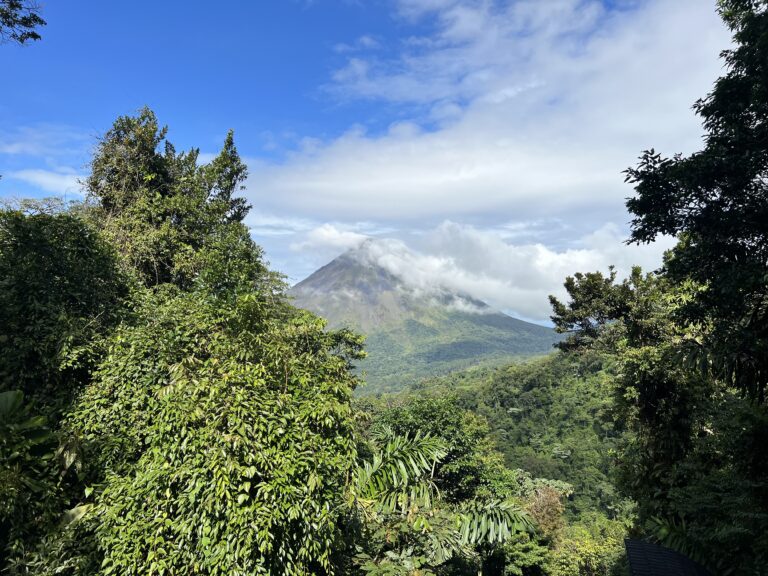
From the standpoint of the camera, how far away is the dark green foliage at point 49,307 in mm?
6004

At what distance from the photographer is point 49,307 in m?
6.30

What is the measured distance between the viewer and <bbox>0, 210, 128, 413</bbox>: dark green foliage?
600cm

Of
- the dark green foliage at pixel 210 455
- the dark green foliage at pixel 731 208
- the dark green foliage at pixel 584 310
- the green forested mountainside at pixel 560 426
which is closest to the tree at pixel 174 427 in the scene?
the dark green foliage at pixel 210 455

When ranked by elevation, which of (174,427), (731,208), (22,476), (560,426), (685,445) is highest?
(731,208)

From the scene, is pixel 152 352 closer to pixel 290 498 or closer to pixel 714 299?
pixel 290 498

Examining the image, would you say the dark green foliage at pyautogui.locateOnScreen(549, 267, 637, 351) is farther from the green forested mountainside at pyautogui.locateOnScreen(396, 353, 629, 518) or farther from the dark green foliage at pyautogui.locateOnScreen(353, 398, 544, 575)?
the green forested mountainside at pyautogui.locateOnScreen(396, 353, 629, 518)

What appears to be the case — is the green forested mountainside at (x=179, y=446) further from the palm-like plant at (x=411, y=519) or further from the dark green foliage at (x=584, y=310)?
the dark green foliage at (x=584, y=310)

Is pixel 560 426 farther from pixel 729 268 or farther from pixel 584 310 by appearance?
pixel 729 268

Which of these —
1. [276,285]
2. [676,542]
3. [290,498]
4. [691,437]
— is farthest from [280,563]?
[276,285]

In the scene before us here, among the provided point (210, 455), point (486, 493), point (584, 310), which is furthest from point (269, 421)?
point (584, 310)

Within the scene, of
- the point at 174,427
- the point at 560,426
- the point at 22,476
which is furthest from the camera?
the point at 560,426

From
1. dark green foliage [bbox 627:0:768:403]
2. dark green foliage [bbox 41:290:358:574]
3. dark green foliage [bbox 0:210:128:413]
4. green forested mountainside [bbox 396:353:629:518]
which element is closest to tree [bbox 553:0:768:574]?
dark green foliage [bbox 627:0:768:403]

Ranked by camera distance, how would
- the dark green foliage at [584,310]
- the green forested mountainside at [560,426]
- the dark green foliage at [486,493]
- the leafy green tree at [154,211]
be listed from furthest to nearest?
the green forested mountainside at [560,426] < the dark green foliage at [584,310] < the dark green foliage at [486,493] < the leafy green tree at [154,211]

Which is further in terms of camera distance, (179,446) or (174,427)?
(174,427)
